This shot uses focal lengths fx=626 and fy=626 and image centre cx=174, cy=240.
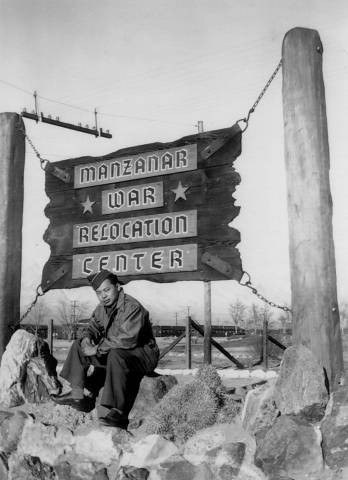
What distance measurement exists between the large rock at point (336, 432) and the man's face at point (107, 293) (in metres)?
2.64

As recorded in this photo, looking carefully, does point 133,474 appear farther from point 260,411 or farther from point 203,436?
point 260,411

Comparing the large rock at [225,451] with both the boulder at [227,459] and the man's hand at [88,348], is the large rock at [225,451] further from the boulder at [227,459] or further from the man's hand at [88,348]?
the man's hand at [88,348]

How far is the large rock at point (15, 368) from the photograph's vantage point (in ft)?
25.8

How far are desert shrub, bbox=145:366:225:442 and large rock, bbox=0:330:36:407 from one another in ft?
7.56

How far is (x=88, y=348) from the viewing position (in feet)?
21.6

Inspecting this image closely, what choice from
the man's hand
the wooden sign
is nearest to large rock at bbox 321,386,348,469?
the wooden sign

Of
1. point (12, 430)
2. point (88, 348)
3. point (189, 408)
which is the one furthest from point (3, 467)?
point (189, 408)

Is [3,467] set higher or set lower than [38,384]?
lower

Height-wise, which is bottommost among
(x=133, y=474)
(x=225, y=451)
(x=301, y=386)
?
(x=133, y=474)

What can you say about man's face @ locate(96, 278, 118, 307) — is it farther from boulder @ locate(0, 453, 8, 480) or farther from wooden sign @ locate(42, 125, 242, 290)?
boulder @ locate(0, 453, 8, 480)

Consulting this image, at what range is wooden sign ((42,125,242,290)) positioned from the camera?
7.48m

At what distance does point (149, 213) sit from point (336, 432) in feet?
12.7

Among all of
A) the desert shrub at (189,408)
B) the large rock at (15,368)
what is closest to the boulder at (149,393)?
the desert shrub at (189,408)

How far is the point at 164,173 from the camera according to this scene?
791cm
